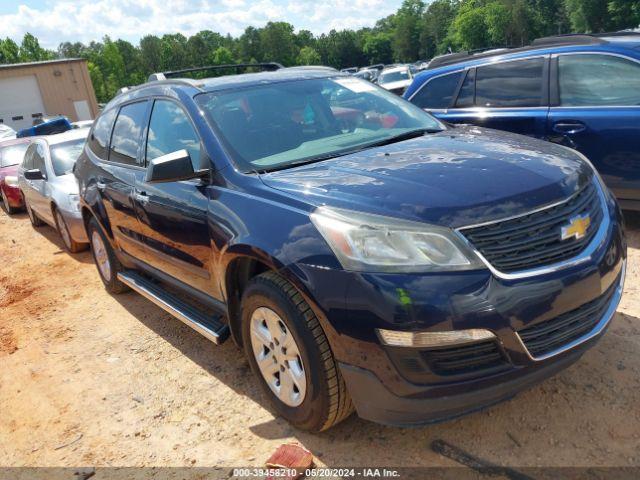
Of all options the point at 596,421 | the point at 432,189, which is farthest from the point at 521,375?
the point at 432,189

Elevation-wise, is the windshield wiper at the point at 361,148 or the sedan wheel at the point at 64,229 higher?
the windshield wiper at the point at 361,148

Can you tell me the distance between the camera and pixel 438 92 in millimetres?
6391

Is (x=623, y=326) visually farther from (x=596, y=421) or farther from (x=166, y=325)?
(x=166, y=325)

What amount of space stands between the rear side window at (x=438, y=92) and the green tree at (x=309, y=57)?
107496mm

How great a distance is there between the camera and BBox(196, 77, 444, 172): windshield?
337 cm

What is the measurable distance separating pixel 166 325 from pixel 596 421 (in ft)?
10.6

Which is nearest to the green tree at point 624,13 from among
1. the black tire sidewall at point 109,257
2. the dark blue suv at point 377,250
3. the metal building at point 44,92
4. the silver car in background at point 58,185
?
the metal building at point 44,92

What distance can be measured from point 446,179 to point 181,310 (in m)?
2.06

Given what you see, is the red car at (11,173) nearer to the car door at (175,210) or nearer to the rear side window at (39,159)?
the rear side window at (39,159)

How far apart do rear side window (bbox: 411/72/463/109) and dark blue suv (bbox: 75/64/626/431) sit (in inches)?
102

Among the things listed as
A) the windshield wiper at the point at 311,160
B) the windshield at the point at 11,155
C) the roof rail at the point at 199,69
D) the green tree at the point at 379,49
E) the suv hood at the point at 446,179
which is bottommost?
the green tree at the point at 379,49

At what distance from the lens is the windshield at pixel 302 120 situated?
A: 337cm

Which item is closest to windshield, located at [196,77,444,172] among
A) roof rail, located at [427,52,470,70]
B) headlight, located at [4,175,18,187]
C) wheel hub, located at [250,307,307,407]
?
wheel hub, located at [250,307,307,407]

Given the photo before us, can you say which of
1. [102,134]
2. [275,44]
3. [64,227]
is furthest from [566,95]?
[275,44]
